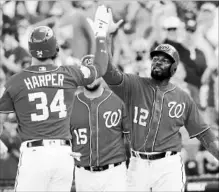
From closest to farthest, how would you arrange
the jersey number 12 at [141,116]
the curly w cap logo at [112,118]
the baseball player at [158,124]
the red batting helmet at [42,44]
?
the red batting helmet at [42,44]
the baseball player at [158,124]
the jersey number 12 at [141,116]
the curly w cap logo at [112,118]

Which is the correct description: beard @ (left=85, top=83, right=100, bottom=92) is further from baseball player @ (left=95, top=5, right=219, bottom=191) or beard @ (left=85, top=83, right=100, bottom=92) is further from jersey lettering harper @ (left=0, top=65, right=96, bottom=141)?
jersey lettering harper @ (left=0, top=65, right=96, bottom=141)

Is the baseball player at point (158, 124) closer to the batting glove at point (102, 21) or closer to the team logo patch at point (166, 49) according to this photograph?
the team logo patch at point (166, 49)

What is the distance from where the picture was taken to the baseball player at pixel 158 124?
584cm

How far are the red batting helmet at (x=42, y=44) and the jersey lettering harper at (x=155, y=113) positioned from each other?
1.15 meters

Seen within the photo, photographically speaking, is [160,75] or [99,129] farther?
[99,129]

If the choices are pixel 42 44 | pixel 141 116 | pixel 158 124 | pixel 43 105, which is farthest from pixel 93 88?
pixel 43 105

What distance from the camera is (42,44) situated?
4.75 metres

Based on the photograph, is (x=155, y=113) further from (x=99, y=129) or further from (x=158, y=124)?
(x=99, y=129)

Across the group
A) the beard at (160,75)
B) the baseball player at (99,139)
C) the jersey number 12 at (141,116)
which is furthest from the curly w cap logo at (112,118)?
the beard at (160,75)

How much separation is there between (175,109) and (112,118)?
0.64 metres

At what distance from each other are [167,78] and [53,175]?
196cm

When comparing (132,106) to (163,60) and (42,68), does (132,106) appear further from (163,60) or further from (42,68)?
(42,68)

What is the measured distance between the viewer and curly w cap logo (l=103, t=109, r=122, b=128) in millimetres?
6250

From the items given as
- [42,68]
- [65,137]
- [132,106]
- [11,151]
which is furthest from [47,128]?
[11,151]
